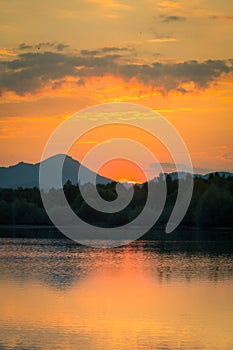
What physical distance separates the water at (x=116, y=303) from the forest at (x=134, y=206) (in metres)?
49.2

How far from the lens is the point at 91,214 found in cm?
12088

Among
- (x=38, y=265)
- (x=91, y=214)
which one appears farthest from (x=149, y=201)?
(x=38, y=265)

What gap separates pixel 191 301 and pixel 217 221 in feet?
232

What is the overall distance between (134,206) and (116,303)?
91.8 metres

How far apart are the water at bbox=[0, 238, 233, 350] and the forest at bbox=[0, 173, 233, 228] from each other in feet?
161

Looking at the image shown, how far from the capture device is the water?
2300cm

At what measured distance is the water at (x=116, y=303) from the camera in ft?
75.5

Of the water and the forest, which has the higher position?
the forest

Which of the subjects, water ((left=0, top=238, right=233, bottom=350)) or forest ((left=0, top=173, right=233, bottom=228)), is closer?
water ((left=0, top=238, right=233, bottom=350))

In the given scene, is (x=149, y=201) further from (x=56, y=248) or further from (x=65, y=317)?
(x=65, y=317)

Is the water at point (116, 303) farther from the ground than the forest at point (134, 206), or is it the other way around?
the forest at point (134, 206)

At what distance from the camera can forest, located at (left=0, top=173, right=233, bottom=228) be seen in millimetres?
100312

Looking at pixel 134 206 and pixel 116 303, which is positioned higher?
pixel 134 206

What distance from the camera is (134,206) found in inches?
4798
